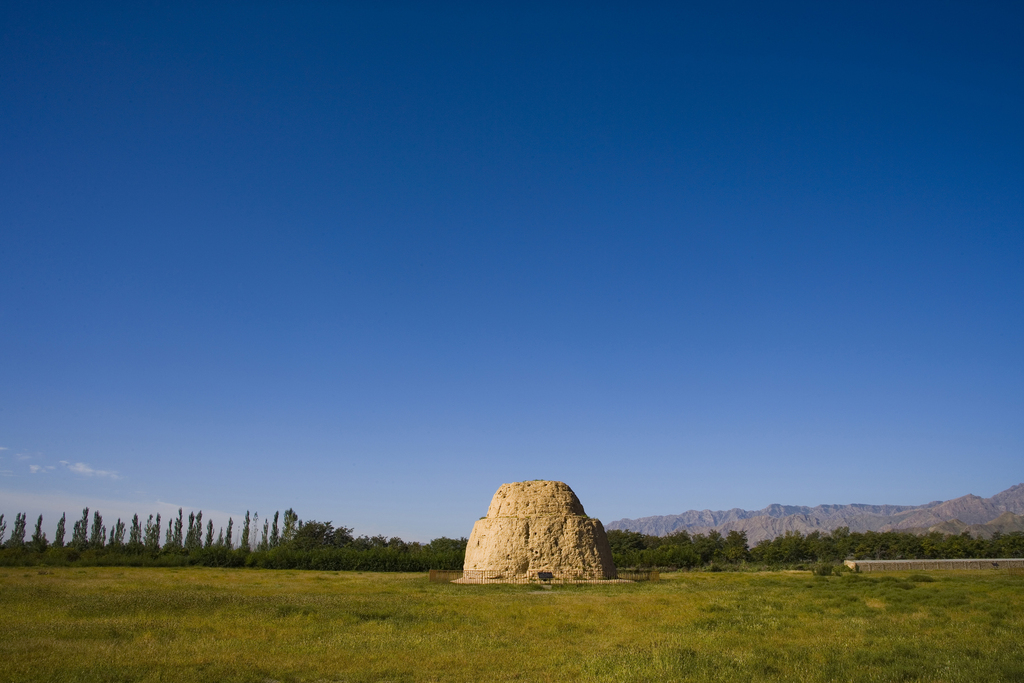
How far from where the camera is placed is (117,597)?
25188mm

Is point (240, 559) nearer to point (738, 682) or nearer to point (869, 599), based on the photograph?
point (869, 599)

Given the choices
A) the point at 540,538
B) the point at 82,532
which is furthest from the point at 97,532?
the point at 540,538

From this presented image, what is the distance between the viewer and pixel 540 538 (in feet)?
145

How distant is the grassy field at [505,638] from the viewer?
12.7 metres

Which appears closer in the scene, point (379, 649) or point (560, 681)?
point (560, 681)

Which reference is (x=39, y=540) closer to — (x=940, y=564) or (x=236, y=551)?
(x=236, y=551)

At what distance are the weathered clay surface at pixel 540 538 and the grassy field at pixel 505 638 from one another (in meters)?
15.4

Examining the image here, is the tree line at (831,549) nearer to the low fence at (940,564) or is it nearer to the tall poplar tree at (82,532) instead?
the low fence at (940,564)

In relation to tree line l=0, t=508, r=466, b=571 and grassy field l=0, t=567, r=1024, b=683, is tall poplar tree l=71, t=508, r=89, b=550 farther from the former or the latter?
grassy field l=0, t=567, r=1024, b=683

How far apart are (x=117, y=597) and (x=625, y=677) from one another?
915 inches

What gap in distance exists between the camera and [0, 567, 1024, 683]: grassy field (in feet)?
41.6

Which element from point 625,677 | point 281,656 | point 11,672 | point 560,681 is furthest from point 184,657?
point 625,677

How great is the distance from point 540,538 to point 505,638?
27698mm

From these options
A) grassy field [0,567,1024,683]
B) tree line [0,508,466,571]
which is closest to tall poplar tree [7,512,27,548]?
tree line [0,508,466,571]
